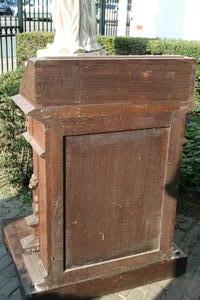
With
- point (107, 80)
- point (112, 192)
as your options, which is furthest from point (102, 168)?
point (107, 80)

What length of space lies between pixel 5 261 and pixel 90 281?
90 cm

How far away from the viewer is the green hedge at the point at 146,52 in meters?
4.55

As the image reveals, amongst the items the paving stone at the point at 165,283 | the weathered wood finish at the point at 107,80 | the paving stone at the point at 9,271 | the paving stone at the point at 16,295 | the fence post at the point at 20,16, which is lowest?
the paving stone at the point at 16,295

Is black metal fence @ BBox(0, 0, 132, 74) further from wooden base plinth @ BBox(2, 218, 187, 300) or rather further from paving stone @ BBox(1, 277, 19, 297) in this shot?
paving stone @ BBox(1, 277, 19, 297)

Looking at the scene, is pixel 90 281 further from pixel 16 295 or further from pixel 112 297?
pixel 16 295

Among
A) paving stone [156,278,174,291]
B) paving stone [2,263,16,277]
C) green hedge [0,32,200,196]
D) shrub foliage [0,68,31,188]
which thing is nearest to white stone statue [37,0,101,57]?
green hedge [0,32,200,196]

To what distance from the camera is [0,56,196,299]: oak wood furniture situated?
2.38 meters

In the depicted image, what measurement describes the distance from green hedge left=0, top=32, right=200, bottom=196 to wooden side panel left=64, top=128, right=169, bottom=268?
5.51 ft

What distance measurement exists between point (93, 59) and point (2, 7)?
93.2ft

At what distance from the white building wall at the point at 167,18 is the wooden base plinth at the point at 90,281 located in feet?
34.9

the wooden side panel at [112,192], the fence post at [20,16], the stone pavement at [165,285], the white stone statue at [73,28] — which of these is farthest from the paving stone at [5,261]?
the fence post at [20,16]

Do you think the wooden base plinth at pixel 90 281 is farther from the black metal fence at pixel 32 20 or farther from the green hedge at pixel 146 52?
the black metal fence at pixel 32 20

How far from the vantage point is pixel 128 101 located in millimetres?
2500

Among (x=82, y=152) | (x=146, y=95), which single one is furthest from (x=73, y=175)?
(x=146, y=95)
